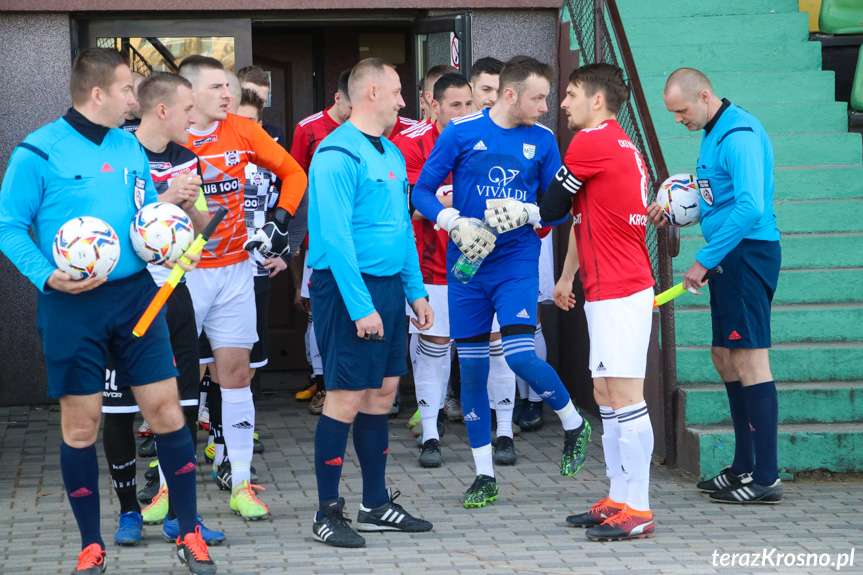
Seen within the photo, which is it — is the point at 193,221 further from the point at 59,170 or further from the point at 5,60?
the point at 5,60

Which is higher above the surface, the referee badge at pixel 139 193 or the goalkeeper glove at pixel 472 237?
the referee badge at pixel 139 193

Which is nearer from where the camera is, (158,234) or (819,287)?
(158,234)

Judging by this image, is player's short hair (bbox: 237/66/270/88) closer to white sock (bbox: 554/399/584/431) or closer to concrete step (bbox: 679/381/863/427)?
white sock (bbox: 554/399/584/431)

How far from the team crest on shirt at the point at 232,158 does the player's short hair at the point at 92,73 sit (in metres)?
1.33

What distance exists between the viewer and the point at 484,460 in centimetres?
575

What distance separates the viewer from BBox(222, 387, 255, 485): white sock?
18.2ft

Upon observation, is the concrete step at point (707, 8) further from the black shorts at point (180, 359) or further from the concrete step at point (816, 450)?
the black shorts at point (180, 359)

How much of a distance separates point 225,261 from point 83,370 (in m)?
1.46

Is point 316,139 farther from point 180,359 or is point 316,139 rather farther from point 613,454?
point 613,454

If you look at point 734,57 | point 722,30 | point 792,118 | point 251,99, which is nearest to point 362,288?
point 251,99

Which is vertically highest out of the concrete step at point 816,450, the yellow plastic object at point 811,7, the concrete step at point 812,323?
the yellow plastic object at point 811,7

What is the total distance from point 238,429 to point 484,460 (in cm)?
135

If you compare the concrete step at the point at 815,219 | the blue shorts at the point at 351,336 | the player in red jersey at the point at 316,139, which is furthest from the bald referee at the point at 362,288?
the concrete step at the point at 815,219

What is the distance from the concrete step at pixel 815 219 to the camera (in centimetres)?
759
